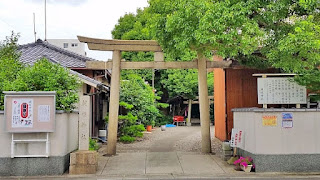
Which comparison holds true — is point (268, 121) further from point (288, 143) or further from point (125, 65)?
point (125, 65)

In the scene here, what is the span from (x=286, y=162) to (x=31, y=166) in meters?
7.50

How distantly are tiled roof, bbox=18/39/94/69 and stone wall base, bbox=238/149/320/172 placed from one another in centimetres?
1055

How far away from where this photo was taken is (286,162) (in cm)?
1063

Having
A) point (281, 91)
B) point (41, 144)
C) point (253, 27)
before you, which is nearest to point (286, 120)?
point (281, 91)

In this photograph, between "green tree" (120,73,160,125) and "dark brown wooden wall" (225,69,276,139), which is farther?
"green tree" (120,73,160,125)

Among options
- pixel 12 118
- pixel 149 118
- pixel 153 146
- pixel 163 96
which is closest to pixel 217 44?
pixel 12 118

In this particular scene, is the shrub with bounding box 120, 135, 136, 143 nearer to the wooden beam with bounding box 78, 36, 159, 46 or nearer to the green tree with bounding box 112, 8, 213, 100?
the wooden beam with bounding box 78, 36, 159, 46

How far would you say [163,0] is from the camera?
38.3 ft

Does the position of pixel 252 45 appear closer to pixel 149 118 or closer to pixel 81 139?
pixel 81 139

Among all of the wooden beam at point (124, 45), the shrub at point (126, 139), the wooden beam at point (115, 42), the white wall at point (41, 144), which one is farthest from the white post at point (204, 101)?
the white wall at point (41, 144)

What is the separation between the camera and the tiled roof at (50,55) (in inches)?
707

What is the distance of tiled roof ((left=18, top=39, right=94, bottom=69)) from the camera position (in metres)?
18.0

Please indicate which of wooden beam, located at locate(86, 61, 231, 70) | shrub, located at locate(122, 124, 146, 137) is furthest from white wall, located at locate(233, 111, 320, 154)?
shrub, located at locate(122, 124, 146, 137)

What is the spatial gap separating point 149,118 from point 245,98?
7.61 meters
